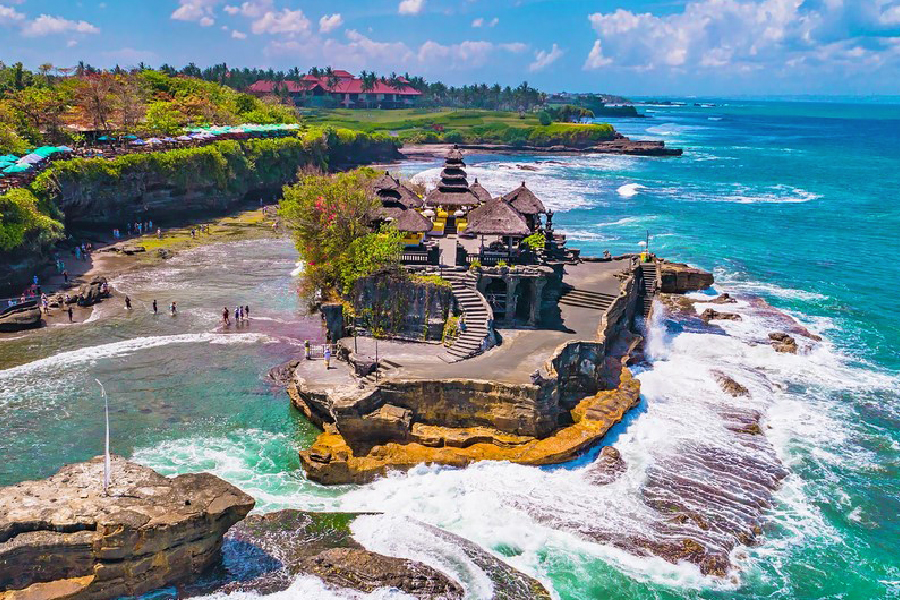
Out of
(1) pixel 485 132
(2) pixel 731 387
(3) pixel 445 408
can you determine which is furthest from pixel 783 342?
(1) pixel 485 132

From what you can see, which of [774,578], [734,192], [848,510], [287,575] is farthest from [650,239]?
[287,575]

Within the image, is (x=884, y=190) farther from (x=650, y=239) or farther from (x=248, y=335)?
(x=248, y=335)

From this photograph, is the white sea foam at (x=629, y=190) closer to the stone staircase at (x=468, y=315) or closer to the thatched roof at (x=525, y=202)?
the thatched roof at (x=525, y=202)

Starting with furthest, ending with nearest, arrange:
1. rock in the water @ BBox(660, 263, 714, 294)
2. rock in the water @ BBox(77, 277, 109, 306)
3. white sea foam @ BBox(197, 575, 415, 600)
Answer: rock in the water @ BBox(660, 263, 714, 294), rock in the water @ BBox(77, 277, 109, 306), white sea foam @ BBox(197, 575, 415, 600)

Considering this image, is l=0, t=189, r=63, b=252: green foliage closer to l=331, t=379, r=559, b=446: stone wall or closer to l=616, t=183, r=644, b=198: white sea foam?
l=331, t=379, r=559, b=446: stone wall

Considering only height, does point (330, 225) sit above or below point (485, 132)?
below

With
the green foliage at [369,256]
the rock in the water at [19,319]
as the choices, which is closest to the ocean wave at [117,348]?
the rock in the water at [19,319]

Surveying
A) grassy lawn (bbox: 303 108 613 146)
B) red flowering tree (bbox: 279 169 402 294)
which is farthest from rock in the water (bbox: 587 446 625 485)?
grassy lawn (bbox: 303 108 613 146)

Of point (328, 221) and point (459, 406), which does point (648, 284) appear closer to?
point (328, 221)
